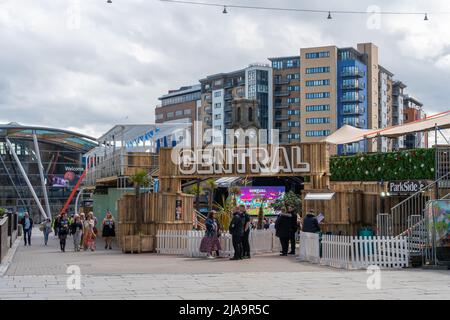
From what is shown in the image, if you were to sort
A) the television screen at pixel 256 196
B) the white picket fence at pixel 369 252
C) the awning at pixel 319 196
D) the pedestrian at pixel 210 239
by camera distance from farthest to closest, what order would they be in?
the television screen at pixel 256 196 < the awning at pixel 319 196 < the pedestrian at pixel 210 239 < the white picket fence at pixel 369 252

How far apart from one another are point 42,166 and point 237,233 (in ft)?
211

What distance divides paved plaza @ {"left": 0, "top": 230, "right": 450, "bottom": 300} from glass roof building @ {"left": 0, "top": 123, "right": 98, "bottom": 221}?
202 feet

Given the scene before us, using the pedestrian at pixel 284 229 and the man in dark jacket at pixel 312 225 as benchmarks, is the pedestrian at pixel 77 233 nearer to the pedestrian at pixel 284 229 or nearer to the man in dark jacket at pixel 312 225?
the pedestrian at pixel 284 229

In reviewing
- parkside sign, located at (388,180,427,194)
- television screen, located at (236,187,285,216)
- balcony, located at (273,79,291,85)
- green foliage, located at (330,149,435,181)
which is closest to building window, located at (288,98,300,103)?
balcony, located at (273,79,291,85)

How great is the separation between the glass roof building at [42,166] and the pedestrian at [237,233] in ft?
196

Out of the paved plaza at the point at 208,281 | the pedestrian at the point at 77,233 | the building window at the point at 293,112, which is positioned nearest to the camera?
the paved plaza at the point at 208,281

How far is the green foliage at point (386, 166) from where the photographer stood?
2150cm

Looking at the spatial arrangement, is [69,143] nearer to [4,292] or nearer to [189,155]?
[189,155]

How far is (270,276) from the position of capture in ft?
50.4

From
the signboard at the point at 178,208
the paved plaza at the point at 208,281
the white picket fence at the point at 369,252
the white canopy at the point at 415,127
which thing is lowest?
the paved plaza at the point at 208,281

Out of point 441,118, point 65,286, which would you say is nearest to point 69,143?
point 441,118

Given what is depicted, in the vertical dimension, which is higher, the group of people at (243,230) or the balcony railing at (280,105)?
the balcony railing at (280,105)

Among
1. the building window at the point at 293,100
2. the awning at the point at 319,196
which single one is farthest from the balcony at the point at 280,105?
the awning at the point at 319,196

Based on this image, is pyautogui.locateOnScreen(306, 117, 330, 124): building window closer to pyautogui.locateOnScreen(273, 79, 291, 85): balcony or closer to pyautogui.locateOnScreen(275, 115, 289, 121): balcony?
pyautogui.locateOnScreen(275, 115, 289, 121): balcony
